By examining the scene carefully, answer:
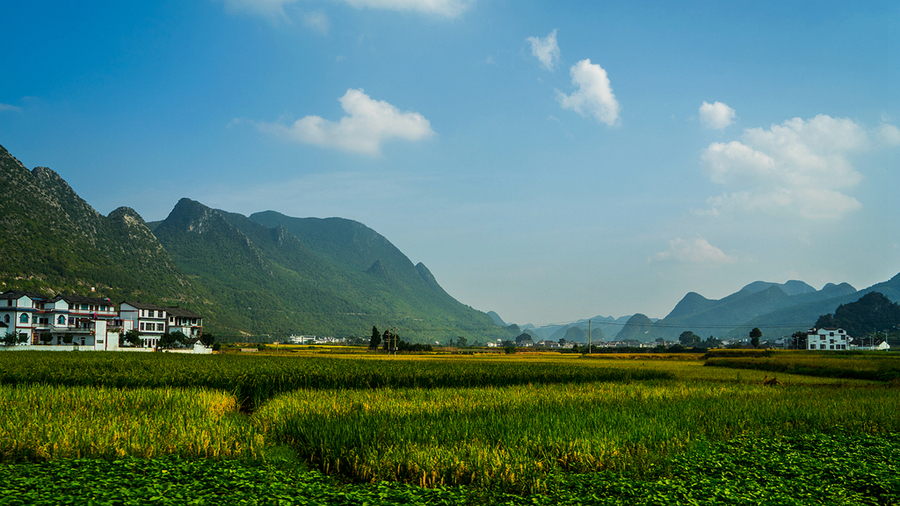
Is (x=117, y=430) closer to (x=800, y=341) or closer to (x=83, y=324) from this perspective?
(x=83, y=324)

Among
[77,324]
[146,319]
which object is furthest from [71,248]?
[77,324]

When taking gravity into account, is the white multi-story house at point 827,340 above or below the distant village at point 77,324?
below

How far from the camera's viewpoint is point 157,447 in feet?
33.6

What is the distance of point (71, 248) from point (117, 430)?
142 m

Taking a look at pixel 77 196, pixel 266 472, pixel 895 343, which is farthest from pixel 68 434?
pixel 895 343

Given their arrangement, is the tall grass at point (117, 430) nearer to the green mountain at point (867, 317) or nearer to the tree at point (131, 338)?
the tree at point (131, 338)

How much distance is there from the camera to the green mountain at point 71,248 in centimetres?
10800

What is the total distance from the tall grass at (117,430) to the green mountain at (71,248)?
370 feet

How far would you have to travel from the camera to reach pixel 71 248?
123 meters

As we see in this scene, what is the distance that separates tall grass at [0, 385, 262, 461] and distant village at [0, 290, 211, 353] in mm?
64432

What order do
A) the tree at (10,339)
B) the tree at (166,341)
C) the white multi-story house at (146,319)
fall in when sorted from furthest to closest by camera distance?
the white multi-story house at (146,319) → the tree at (166,341) → the tree at (10,339)

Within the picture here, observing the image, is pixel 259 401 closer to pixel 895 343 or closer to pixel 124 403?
pixel 124 403

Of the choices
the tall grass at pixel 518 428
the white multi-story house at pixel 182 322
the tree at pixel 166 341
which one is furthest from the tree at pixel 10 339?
the tall grass at pixel 518 428

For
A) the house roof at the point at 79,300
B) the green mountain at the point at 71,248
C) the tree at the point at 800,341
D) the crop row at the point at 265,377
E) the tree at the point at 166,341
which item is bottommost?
the tree at the point at 800,341
